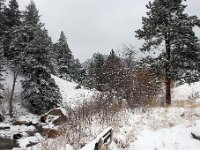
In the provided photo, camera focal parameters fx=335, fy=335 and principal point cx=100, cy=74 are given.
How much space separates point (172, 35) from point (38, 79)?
700 inches

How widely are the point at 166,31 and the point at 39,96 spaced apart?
17175 millimetres

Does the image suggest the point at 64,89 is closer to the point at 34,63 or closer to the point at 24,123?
the point at 34,63

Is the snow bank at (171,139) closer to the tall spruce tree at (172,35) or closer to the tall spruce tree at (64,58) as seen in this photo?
the tall spruce tree at (172,35)

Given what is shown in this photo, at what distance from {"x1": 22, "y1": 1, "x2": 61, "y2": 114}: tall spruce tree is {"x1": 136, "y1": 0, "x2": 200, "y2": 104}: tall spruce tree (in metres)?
14.8

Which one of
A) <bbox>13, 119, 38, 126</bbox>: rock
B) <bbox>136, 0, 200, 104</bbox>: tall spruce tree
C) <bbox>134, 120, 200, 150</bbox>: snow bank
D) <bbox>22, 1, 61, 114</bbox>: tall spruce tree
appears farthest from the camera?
<bbox>22, 1, 61, 114</bbox>: tall spruce tree

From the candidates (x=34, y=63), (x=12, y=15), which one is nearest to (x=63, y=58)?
(x=12, y=15)

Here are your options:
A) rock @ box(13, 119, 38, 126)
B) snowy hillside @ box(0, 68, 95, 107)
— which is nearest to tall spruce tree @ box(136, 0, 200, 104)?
rock @ box(13, 119, 38, 126)

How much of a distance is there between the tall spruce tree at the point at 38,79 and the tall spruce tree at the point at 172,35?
48.4 ft

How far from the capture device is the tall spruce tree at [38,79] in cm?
3578

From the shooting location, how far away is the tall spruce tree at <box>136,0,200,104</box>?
23.8 m

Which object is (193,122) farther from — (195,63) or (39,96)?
(39,96)

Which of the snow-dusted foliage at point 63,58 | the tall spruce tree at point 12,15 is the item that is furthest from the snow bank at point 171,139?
the snow-dusted foliage at point 63,58

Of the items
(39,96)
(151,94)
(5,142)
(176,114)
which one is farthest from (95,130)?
(39,96)

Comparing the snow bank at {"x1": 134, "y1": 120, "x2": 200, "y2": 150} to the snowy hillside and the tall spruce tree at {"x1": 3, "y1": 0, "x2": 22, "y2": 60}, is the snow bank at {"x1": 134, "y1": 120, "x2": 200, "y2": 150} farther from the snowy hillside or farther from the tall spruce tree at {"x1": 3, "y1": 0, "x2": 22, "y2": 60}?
the tall spruce tree at {"x1": 3, "y1": 0, "x2": 22, "y2": 60}
